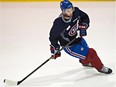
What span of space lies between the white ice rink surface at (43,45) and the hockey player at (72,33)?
14 centimetres

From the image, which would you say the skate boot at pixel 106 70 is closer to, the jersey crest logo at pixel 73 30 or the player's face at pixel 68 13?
the jersey crest logo at pixel 73 30

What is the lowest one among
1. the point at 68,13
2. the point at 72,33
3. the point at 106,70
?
the point at 106,70

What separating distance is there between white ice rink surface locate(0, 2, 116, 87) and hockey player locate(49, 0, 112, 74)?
142mm

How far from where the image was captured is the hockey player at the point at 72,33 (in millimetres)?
2914

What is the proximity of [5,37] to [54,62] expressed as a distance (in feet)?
3.30

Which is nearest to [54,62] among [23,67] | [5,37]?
[23,67]

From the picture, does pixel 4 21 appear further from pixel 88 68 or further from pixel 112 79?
pixel 112 79

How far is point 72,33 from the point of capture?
9.80 ft

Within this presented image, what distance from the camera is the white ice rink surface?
3033 millimetres

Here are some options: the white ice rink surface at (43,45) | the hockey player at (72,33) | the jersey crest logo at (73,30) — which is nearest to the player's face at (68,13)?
the hockey player at (72,33)

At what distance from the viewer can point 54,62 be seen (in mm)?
3449

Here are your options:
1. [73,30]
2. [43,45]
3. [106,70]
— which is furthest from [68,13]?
[43,45]

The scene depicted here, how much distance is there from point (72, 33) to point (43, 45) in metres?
0.99

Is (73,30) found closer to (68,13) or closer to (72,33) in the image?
(72,33)
